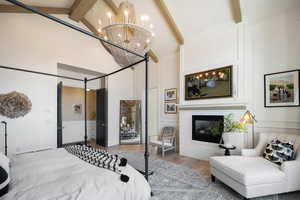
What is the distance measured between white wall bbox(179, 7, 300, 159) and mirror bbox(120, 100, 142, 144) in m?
2.58

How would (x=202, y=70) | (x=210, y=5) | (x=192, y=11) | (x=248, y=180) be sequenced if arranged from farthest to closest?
(x=202, y=70) → (x=192, y=11) → (x=210, y=5) → (x=248, y=180)

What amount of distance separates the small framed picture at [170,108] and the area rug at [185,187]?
80.2 inches

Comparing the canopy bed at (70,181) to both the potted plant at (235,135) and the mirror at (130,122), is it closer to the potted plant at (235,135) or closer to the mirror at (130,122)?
the potted plant at (235,135)

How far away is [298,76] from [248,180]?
2369 mm

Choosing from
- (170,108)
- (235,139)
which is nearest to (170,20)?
(170,108)

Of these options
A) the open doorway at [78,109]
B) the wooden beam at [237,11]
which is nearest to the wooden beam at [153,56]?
the open doorway at [78,109]

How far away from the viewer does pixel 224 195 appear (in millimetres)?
2256

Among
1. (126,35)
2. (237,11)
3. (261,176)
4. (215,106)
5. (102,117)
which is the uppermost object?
(237,11)

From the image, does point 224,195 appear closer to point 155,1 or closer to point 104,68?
point 155,1

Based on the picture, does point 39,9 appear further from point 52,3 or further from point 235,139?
point 235,139

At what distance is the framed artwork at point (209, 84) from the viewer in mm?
3602

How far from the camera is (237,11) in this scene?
3.25 m

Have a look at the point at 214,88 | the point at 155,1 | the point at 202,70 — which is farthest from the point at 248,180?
the point at 155,1

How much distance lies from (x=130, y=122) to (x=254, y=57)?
15.3ft
